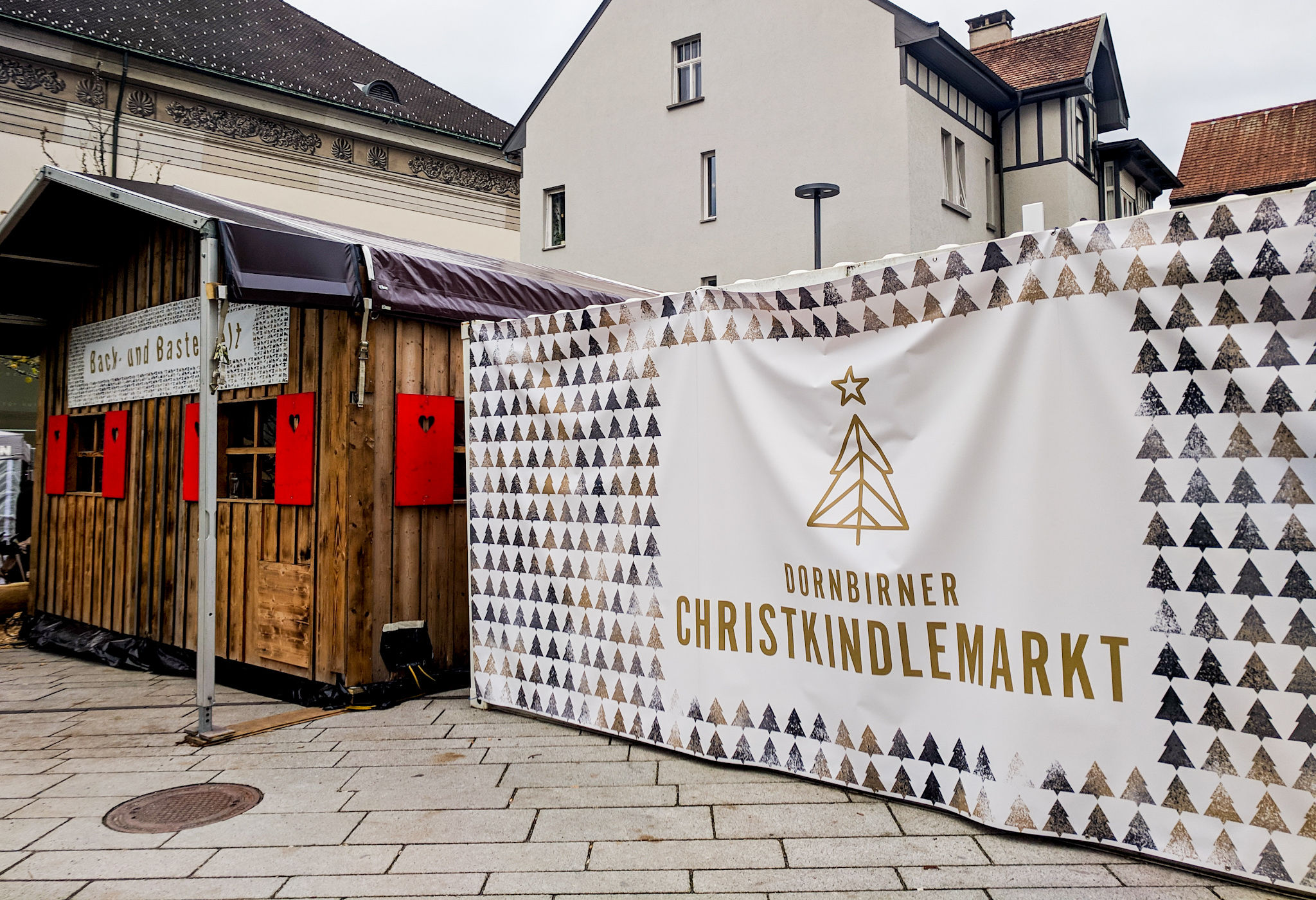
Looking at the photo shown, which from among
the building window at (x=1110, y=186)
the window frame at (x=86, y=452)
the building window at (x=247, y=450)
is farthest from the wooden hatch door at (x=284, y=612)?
the building window at (x=1110, y=186)

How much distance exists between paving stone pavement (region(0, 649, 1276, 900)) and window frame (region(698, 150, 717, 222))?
52.5ft

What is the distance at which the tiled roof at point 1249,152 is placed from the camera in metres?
25.4

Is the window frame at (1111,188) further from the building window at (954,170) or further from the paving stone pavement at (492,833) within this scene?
the paving stone pavement at (492,833)

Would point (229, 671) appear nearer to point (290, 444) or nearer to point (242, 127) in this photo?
point (290, 444)

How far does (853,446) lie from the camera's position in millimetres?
4156

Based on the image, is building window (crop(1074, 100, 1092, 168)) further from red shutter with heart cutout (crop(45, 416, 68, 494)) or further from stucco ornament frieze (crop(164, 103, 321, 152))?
red shutter with heart cutout (crop(45, 416, 68, 494))

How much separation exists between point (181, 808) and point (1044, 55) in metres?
22.5

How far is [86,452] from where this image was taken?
28.7 ft

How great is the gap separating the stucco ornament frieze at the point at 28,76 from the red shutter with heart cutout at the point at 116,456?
1463cm

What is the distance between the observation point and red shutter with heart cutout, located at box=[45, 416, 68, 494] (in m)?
8.75

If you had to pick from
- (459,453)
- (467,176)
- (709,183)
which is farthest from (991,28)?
(459,453)

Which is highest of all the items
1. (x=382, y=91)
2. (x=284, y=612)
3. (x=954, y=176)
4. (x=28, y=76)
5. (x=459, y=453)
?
(x=382, y=91)

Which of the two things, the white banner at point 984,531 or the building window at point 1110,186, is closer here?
the white banner at point 984,531

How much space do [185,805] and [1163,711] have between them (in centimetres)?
412
